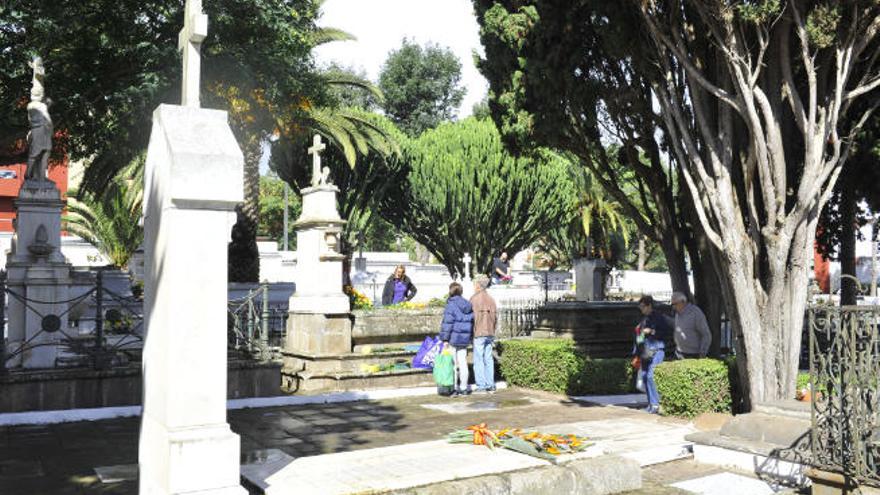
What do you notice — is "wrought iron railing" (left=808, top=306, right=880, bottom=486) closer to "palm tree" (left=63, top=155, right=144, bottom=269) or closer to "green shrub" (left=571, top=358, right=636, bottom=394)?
"green shrub" (left=571, top=358, right=636, bottom=394)

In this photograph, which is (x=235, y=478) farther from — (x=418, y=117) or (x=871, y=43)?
(x=418, y=117)

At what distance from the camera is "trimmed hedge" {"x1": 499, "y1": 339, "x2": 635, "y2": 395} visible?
1159 centimetres

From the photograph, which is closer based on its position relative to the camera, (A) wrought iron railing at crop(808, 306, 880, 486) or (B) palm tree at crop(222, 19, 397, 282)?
(A) wrought iron railing at crop(808, 306, 880, 486)

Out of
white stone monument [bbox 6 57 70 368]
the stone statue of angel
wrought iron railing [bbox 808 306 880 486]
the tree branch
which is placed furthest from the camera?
the stone statue of angel

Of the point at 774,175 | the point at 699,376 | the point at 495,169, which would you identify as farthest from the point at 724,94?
the point at 495,169

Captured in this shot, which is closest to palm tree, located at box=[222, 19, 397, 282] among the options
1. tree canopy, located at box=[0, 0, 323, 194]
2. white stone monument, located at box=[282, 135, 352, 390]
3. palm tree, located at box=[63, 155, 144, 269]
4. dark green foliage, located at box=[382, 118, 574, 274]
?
tree canopy, located at box=[0, 0, 323, 194]

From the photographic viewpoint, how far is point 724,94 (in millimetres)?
8531

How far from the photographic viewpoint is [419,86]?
45250mm

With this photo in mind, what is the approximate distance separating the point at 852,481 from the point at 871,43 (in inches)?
212

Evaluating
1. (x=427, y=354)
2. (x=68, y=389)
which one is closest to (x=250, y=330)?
(x=68, y=389)

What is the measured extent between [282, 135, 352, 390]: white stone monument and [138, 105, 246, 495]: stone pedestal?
7.79 metres

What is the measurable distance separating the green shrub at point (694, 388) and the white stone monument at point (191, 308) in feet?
20.3

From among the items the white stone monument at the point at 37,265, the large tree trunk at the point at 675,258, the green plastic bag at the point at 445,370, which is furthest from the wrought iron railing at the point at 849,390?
the white stone monument at the point at 37,265

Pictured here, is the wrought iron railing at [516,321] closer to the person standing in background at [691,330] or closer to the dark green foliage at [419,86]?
the person standing in background at [691,330]
